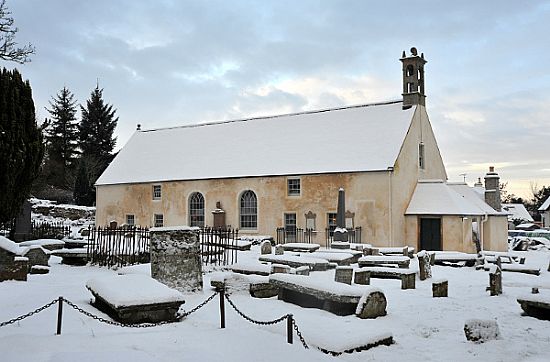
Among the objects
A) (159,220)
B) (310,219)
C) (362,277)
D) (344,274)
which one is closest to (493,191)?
(310,219)

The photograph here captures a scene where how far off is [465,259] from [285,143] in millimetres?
16214

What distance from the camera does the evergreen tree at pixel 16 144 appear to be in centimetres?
1030

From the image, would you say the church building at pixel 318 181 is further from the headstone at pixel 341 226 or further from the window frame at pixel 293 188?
the headstone at pixel 341 226

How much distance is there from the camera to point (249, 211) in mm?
33188

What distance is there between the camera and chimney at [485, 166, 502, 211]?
34428 mm

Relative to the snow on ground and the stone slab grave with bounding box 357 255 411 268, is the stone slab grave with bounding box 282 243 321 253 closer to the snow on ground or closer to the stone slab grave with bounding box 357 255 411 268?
the stone slab grave with bounding box 357 255 411 268

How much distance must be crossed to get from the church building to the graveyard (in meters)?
13.1

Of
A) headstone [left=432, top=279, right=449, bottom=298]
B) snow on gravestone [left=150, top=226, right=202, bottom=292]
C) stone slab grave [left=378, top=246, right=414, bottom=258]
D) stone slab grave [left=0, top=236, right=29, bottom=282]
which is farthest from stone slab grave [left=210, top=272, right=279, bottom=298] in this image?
stone slab grave [left=378, top=246, right=414, bottom=258]

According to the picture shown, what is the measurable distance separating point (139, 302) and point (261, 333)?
2216 millimetres

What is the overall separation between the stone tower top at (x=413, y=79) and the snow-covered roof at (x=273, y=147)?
78cm

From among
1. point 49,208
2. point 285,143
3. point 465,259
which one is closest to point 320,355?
point 465,259

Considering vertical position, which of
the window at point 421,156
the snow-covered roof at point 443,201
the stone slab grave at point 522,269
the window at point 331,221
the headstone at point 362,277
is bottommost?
the stone slab grave at point 522,269

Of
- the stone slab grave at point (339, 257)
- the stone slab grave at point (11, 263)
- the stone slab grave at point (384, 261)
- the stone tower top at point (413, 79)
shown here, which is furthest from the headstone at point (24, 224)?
the stone tower top at point (413, 79)

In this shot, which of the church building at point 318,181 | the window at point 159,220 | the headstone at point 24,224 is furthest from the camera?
the window at point 159,220
